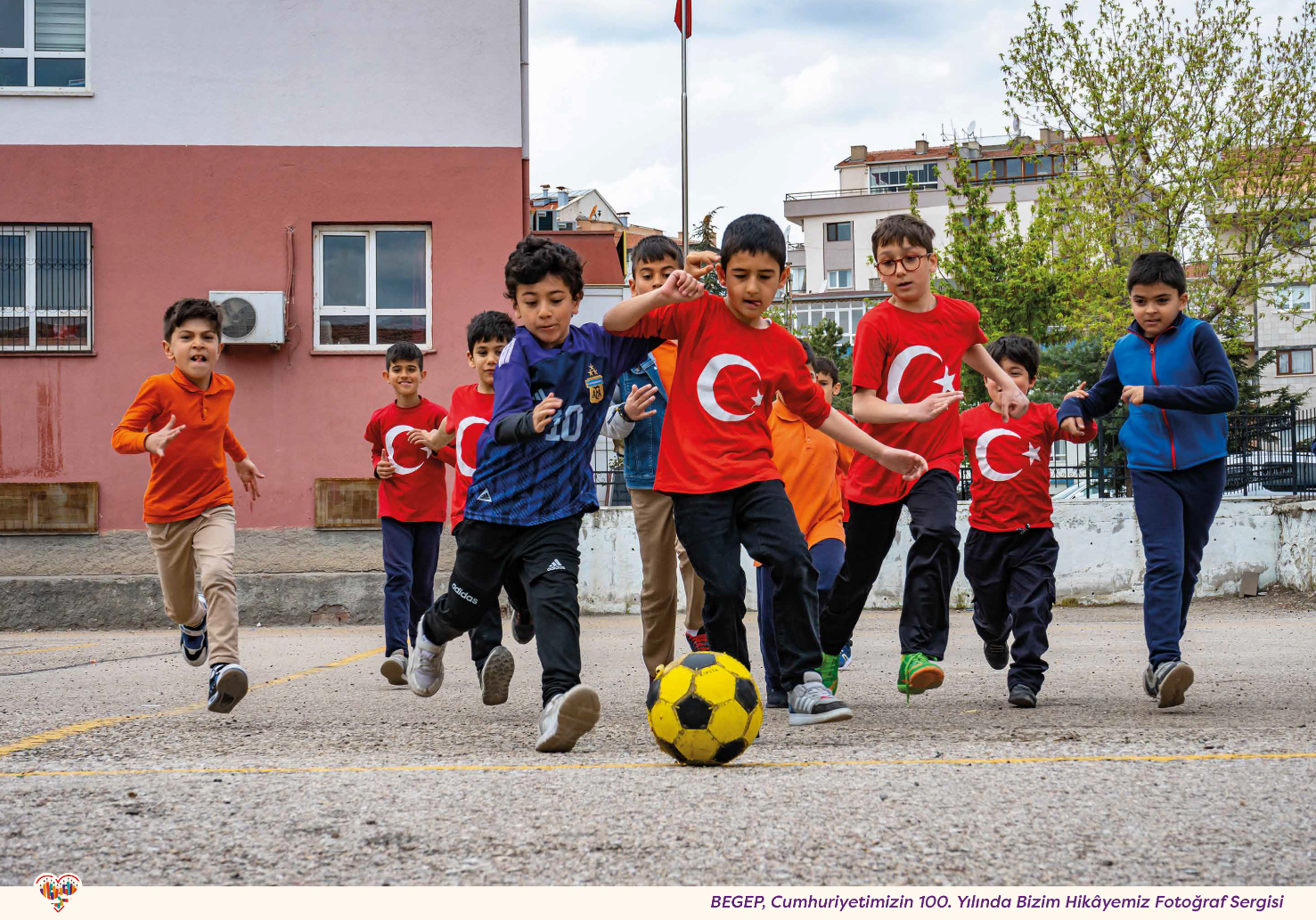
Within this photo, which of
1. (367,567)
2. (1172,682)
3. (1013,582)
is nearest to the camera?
(1172,682)

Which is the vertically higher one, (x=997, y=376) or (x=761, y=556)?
(x=997, y=376)

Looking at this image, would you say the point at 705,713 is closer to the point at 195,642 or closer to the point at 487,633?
the point at 487,633

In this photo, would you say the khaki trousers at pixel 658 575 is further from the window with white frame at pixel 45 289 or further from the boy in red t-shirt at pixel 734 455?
the window with white frame at pixel 45 289

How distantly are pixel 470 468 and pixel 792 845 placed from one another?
4183mm

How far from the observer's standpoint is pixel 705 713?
11.6 ft

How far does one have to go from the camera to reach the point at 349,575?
510 inches

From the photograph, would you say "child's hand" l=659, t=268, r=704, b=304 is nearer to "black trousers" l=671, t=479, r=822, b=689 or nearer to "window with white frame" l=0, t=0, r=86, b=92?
"black trousers" l=671, t=479, r=822, b=689

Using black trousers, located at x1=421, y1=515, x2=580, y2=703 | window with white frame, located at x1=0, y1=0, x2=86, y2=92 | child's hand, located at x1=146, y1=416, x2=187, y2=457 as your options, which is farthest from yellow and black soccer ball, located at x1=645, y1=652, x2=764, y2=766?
window with white frame, located at x1=0, y1=0, x2=86, y2=92

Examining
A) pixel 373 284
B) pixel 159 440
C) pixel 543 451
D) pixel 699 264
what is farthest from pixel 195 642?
pixel 373 284

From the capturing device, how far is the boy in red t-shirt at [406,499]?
Answer: 673cm

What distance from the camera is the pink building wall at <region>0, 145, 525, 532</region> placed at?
1345cm

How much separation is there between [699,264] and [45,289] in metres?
11.7
